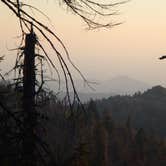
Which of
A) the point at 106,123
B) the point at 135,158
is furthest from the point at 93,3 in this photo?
the point at 106,123

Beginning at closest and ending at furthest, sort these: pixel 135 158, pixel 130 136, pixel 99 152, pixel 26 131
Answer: pixel 26 131 → pixel 99 152 → pixel 135 158 → pixel 130 136

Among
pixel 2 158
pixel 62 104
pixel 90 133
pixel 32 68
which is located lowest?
pixel 2 158

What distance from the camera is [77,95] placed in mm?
4754

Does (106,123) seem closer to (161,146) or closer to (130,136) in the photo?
(130,136)

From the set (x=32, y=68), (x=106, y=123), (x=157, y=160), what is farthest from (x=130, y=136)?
(x=32, y=68)

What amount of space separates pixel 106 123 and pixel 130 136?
208 inches

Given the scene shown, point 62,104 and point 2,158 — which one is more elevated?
point 62,104

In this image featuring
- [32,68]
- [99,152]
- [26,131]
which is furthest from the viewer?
[99,152]

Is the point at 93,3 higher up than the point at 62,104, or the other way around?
the point at 93,3

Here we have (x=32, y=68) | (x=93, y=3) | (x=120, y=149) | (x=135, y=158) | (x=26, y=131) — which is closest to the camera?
(x=93, y=3)

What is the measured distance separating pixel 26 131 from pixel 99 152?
265 feet

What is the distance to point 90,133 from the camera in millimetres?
97375

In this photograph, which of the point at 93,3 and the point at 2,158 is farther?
the point at 2,158

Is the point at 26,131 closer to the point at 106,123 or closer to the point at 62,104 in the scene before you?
the point at 62,104
